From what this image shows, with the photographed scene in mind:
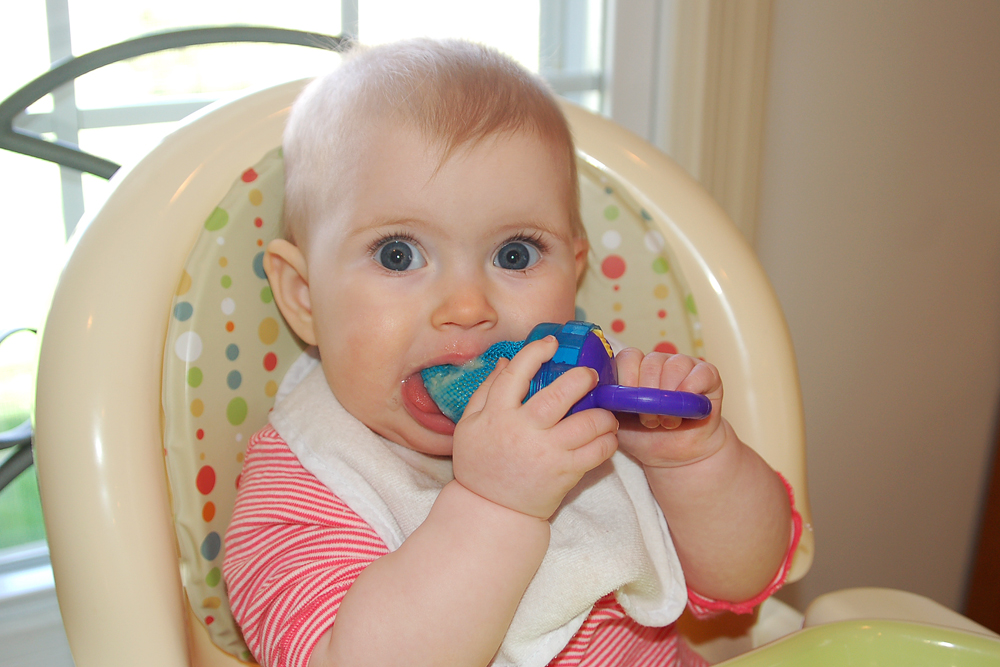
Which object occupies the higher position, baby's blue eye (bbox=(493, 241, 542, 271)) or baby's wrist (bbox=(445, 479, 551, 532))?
baby's blue eye (bbox=(493, 241, 542, 271))

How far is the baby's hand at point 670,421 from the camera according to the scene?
534 millimetres

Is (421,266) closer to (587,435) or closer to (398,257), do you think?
(398,257)

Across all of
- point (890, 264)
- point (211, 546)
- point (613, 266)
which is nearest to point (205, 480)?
point (211, 546)

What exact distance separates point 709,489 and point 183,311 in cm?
39

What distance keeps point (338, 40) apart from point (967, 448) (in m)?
1.33

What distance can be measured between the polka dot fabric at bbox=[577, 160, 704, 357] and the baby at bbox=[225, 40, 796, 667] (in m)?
0.10

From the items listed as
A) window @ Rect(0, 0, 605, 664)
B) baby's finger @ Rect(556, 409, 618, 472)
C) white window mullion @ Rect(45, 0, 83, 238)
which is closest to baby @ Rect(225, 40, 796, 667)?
baby's finger @ Rect(556, 409, 618, 472)

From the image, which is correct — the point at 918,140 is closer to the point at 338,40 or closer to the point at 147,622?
the point at 338,40

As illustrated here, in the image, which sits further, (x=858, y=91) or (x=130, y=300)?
(x=858, y=91)

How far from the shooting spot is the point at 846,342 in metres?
1.29

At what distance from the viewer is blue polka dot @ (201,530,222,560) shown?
0.52 m

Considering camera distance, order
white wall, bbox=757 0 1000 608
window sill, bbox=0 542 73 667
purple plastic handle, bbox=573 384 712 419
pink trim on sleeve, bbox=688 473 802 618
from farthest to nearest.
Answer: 1. white wall, bbox=757 0 1000 608
2. window sill, bbox=0 542 73 667
3. pink trim on sleeve, bbox=688 473 802 618
4. purple plastic handle, bbox=573 384 712 419

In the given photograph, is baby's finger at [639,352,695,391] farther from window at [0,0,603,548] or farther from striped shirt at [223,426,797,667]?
window at [0,0,603,548]

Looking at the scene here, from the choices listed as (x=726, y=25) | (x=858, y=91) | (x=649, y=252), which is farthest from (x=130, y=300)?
(x=858, y=91)
